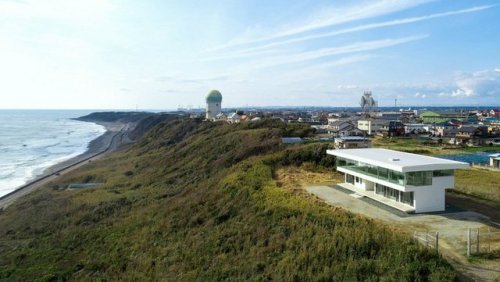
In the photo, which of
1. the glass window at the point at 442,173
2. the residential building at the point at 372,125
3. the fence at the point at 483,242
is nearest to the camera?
the fence at the point at 483,242

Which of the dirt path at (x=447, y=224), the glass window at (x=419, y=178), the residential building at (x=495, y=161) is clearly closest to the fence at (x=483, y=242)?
the dirt path at (x=447, y=224)

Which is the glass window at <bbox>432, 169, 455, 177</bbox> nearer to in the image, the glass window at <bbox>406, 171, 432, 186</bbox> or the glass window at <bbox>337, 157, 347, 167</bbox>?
the glass window at <bbox>406, 171, 432, 186</bbox>

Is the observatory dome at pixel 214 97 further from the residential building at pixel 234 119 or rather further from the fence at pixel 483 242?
the fence at pixel 483 242

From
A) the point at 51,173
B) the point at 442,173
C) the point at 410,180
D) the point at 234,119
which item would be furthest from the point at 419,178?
the point at 234,119

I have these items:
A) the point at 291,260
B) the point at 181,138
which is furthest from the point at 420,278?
the point at 181,138

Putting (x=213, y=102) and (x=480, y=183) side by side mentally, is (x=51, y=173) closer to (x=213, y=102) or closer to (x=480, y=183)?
(x=213, y=102)

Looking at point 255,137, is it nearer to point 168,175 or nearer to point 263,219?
point 168,175

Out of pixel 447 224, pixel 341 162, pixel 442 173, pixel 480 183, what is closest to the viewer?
pixel 447 224
